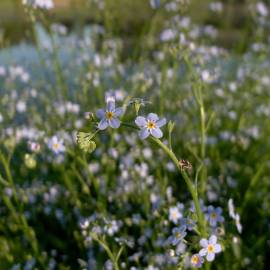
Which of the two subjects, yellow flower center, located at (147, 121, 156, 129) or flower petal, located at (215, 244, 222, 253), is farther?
flower petal, located at (215, 244, 222, 253)

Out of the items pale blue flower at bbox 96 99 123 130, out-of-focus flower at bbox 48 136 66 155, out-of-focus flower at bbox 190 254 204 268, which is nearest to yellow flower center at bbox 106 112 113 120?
pale blue flower at bbox 96 99 123 130

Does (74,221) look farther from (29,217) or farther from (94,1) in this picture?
(94,1)

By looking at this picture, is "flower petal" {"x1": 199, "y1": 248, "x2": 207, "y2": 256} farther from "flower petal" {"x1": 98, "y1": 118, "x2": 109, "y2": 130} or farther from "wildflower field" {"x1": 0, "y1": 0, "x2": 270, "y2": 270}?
"flower petal" {"x1": 98, "y1": 118, "x2": 109, "y2": 130}

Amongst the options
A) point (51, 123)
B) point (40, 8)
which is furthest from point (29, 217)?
point (40, 8)

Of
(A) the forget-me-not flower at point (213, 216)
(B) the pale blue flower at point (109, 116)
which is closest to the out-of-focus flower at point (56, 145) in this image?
(A) the forget-me-not flower at point (213, 216)

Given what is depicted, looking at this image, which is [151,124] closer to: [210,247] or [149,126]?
[149,126]

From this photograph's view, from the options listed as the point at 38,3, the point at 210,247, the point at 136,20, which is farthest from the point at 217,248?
the point at 136,20
